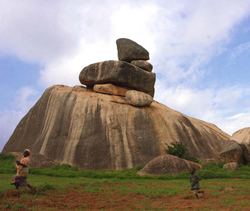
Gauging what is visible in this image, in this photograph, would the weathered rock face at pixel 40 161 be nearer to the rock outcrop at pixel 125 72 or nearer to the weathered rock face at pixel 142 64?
the rock outcrop at pixel 125 72

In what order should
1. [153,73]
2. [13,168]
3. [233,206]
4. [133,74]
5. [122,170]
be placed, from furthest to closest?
1. [153,73]
2. [133,74]
3. [122,170]
4. [13,168]
5. [233,206]

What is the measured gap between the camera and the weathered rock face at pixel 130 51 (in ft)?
102

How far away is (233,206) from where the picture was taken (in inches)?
388

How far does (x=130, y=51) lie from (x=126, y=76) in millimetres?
3828

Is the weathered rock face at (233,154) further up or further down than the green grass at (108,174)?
further up

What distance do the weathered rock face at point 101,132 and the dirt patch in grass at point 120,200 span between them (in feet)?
32.3

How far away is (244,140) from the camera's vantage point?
2338 centimetres

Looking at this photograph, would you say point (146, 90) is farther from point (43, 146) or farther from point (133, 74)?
point (43, 146)

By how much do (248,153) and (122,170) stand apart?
9.56m

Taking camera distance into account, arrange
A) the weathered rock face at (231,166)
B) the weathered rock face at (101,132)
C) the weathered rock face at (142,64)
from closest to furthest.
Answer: the weathered rock face at (231,166) < the weathered rock face at (101,132) < the weathered rock face at (142,64)

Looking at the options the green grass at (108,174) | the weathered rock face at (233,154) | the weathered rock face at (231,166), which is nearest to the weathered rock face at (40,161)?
the green grass at (108,174)

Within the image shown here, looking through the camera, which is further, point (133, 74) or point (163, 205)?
point (133, 74)

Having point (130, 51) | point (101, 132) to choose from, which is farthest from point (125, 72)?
point (101, 132)

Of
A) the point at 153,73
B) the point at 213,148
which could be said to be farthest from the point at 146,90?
the point at 213,148
